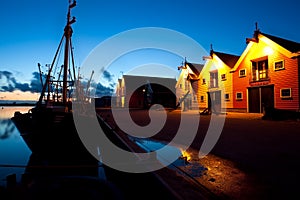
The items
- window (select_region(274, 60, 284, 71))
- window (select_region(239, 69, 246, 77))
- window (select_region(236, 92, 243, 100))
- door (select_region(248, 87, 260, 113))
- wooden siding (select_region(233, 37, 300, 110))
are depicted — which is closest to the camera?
wooden siding (select_region(233, 37, 300, 110))

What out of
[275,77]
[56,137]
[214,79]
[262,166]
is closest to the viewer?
[262,166]

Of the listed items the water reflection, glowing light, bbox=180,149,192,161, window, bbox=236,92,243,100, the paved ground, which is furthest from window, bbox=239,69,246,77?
the water reflection

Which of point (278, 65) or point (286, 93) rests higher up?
point (278, 65)

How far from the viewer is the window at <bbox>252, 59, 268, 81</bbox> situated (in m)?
20.2

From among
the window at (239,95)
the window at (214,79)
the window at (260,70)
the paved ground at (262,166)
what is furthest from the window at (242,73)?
the paved ground at (262,166)

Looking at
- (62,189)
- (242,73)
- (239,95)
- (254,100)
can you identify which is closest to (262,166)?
(62,189)

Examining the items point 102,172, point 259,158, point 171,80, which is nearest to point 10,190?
point 102,172

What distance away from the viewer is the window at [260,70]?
66.2 feet

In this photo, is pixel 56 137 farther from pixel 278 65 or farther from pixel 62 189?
pixel 278 65

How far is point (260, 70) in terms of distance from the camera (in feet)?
68.4

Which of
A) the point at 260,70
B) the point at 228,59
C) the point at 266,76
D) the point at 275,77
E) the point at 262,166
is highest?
the point at 228,59

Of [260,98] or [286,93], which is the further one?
[260,98]

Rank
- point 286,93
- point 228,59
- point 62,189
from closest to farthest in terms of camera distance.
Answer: point 62,189
point 286,93
point 228,59

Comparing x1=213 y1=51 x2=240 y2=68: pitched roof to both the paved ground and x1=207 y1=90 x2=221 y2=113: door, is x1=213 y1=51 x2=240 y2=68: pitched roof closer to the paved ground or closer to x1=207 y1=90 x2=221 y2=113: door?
x1=207 y1=90 x2=221 y2=113: door
